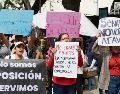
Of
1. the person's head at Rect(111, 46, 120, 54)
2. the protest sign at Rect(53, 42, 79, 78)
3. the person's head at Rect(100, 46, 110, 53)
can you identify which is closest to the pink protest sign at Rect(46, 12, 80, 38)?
the person's head at Rect(100, 46, 110, 53)

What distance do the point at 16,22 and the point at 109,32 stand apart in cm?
181

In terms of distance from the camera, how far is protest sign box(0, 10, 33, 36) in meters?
9.41

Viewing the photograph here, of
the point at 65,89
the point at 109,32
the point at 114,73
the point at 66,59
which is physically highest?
the point at 109,32

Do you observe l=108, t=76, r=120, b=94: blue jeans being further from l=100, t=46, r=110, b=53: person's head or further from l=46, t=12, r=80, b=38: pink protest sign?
l=46, t=12, r=80, b=38: pink protest sign

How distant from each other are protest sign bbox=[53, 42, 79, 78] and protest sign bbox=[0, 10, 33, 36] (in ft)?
3.05

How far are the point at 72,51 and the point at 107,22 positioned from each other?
4.07ft

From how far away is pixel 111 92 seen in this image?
904 centimetres

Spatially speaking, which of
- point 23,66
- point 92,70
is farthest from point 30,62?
point 92,70

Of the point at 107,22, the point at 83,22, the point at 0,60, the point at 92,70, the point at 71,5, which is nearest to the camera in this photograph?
the point at 0,60

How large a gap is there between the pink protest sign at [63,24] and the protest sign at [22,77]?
2.13 metres

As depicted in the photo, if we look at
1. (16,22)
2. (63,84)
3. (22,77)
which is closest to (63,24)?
(16,22)

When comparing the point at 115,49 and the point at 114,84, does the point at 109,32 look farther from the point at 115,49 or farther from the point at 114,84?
the point at 114,84

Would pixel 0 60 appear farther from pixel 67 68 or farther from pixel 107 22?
pixel 107 22

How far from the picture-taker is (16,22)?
9.68m
